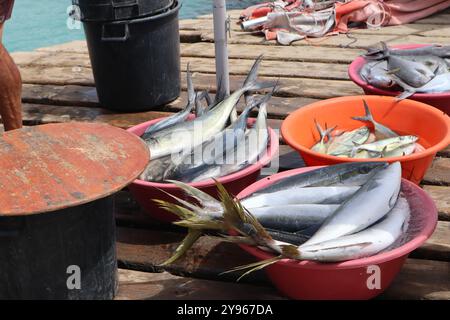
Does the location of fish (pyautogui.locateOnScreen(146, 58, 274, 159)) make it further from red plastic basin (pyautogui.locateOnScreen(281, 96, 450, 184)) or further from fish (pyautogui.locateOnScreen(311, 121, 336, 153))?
fish (pyautogui.locateOnScreen(311, 121, 336, 153))

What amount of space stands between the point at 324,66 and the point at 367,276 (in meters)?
2.94

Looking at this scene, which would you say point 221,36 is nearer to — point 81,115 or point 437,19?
point 81,115

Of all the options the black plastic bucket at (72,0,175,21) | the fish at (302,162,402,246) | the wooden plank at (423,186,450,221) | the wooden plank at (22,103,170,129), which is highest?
the black plastic bucket at (72,0,175,21)

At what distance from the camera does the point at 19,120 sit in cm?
332

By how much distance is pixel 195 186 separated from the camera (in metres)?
2.47

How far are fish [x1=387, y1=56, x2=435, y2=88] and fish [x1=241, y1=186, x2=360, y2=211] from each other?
1.31m

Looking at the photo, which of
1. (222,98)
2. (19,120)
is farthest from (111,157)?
(19,120)


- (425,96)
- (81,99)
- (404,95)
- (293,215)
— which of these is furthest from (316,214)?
(81,99)

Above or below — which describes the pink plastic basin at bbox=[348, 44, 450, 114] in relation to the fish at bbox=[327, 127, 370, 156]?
above

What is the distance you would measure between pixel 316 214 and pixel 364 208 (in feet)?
0.51

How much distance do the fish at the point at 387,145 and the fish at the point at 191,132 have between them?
0.60m

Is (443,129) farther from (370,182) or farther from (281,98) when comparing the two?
(281,98)

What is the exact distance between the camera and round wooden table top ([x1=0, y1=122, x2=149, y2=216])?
1877 mm

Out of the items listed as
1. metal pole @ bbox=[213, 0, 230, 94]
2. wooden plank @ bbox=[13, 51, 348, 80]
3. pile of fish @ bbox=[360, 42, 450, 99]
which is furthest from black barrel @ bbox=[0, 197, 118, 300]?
wooden plank @ bbox=[13, 51, 348, 80]
